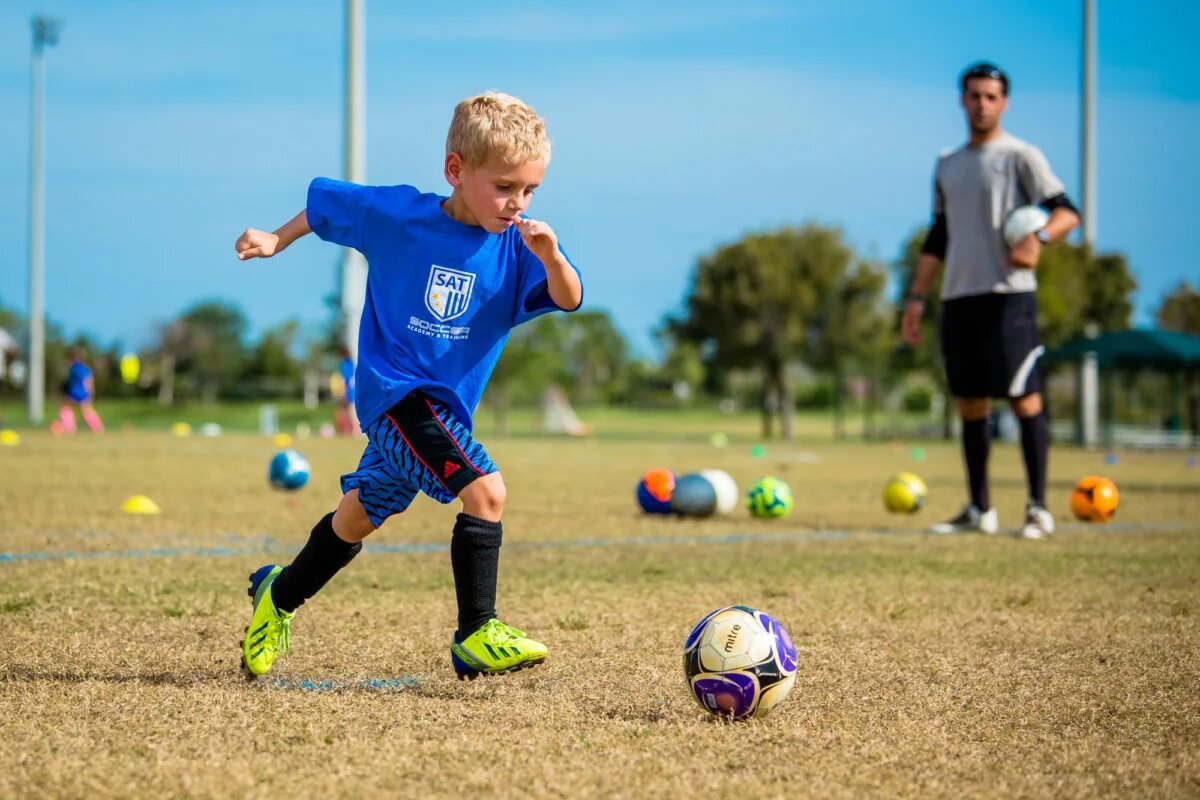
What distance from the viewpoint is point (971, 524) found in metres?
9.58

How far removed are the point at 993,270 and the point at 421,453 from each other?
5.90 metres

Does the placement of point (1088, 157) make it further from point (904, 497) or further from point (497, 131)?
point (497, 131)

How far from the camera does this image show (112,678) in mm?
4309

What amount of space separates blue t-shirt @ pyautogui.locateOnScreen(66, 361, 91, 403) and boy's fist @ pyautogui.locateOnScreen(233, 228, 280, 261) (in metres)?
27.1

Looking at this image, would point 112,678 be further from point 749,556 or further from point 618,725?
point 749,556

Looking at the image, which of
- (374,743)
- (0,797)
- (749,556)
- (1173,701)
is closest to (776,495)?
(749,556)

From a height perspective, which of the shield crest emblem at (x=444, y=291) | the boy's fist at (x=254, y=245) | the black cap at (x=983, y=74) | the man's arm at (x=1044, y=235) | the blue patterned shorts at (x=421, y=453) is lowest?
the blue patterned shorts at (x=421, y=453)

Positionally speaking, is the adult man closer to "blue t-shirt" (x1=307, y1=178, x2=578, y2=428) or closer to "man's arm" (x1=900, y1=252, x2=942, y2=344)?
"man's arm" (x1=900, y1=252, x2=942, y2=344)

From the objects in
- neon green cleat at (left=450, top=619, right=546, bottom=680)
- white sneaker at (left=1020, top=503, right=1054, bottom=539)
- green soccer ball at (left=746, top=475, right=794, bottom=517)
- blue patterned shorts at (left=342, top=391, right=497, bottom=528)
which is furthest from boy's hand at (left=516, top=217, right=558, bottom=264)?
green soccer ball at (left=746, top=475, right=794, bottom=517)

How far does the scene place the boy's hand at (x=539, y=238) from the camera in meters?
4.08

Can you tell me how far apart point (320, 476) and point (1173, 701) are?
12.7 meters

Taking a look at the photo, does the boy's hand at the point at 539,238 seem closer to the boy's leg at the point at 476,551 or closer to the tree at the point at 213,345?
the boy's leg at the point at 476,551

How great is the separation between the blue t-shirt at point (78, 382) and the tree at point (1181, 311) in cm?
4230

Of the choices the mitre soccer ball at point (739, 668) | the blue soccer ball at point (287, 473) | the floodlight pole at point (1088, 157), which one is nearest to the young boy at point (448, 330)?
the mitre soccer ball at point (739, 668)
